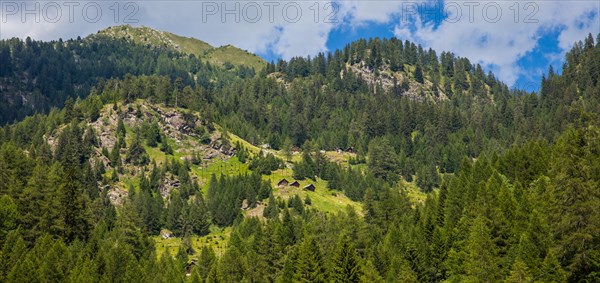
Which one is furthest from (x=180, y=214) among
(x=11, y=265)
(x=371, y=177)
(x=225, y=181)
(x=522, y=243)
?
(x=522, y=243)

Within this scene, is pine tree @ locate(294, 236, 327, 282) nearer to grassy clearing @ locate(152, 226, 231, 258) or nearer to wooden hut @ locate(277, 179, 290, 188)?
grassy clearing @ locate(152, 226, 231, 258)

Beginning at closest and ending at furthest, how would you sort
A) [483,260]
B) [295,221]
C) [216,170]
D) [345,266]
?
[483,260]
[345,266]
[295,221]
[216,170]

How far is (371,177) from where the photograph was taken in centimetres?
18962

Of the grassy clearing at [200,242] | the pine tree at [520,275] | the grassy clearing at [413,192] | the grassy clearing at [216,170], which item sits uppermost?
the grassy clearing at [216,170]

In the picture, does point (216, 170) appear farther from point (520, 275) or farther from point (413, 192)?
point (520, 275)

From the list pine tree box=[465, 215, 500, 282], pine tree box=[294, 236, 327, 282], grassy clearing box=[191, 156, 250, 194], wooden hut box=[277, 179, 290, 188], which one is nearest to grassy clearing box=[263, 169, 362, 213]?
wooden hut box=[277, 179, 290, 188]

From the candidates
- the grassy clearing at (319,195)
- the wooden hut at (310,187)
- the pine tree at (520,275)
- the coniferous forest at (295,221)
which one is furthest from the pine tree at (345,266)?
the wooden hut at (310,187)

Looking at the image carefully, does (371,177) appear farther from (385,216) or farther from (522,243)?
(522,243)

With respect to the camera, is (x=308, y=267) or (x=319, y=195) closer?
(x=308, y=267)

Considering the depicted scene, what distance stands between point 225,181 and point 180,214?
23080 millimetres

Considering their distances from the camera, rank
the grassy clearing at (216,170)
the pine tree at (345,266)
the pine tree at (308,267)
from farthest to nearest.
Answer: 1. the grassy clearing at (216,170)
2. the pine tree at (308,267)
3. the pine tree at (345,266)

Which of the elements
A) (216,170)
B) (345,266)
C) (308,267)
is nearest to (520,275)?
(345,266)

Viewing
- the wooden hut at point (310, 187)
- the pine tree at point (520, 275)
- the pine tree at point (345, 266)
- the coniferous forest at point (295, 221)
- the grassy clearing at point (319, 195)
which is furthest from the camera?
the wooden hut at point (310, 187)

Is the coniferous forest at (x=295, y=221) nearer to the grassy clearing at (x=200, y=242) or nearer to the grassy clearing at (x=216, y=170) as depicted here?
the grassy clearing at (x=200, y=242)
